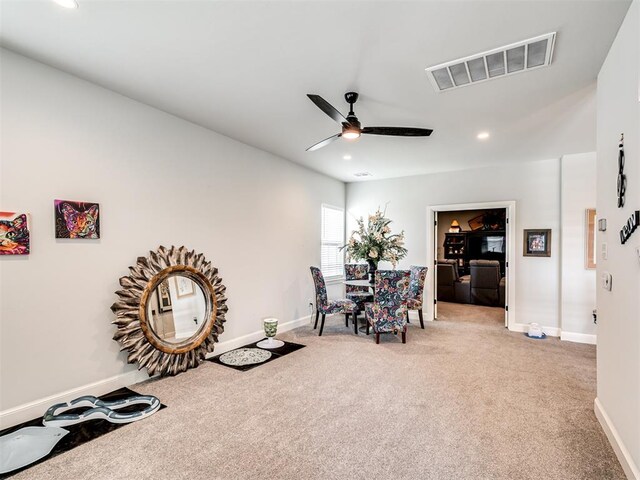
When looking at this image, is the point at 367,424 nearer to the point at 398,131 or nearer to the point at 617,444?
the point at 617,444

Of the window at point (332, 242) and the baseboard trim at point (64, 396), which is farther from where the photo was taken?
the window at point (332, 242)

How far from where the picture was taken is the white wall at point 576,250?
4770 mm

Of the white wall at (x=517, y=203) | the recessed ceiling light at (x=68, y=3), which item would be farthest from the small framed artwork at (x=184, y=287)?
the white wall at (x=517, y=203)

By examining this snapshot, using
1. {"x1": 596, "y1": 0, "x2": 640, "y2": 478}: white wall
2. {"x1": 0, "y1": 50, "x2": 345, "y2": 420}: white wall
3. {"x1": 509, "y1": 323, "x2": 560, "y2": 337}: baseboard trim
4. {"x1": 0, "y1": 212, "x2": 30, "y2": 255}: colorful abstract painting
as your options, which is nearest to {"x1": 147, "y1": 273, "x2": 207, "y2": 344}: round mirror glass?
{"x1": 0, "y1": 50, "x2": 345, "y2": 420}: white wall

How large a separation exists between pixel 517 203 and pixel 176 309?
17.4 feet

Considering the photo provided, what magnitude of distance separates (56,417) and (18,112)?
2.34 meters

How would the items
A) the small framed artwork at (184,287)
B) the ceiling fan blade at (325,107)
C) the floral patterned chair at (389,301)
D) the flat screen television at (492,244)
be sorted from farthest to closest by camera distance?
the flat screen television at (492,244)
the floral patterned chair at (389,301)
the small framed artwork at (184,287)
the ceiling fan blade at (325,107)

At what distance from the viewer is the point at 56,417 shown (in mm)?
2504

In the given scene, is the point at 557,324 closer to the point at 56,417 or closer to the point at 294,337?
the point at 294,337

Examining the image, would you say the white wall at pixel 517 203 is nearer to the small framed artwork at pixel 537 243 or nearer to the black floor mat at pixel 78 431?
the small framed artwork at pixel 537 243

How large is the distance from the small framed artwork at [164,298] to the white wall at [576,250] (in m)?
5.40

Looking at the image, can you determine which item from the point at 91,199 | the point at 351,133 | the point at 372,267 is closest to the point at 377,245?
the point at 372,267

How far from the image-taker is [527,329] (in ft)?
17.4

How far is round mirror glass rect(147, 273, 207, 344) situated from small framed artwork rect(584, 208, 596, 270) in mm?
5270
